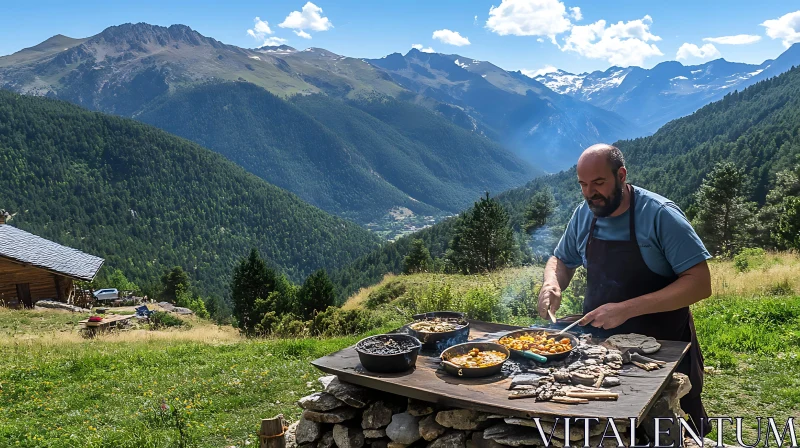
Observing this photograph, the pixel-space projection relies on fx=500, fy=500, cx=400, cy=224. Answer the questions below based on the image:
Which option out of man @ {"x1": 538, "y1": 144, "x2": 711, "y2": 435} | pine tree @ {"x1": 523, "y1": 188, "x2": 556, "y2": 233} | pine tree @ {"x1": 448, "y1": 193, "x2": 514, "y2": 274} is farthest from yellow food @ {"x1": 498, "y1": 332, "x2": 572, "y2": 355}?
pine tree @ {"x1": 523, "y1": 188, "x2": 556, "y2": 233}

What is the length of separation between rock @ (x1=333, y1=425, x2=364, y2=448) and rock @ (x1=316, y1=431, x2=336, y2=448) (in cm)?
14

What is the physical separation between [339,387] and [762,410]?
4722 mm

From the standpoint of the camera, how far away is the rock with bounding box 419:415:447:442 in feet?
12.8

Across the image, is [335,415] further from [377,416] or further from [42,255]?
[42,255]

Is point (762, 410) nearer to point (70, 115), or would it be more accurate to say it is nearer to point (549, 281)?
point (549, 281)

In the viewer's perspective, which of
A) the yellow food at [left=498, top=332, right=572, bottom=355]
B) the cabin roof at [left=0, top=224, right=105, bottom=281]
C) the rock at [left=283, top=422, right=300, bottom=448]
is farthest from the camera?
the cabin roof at [left=0, top=224, right=105, bottom=281]

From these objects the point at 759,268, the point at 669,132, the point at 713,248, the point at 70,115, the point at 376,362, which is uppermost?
the point at 70,115

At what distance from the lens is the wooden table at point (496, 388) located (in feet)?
10.2

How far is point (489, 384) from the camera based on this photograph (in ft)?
12.1

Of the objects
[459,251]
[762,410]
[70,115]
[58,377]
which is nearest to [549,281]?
[762,410]

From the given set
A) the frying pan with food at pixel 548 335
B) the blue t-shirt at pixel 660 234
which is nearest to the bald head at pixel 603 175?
the blue t-shirt at pixel 660 234

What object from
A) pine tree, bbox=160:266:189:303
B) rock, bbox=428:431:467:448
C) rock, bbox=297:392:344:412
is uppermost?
rock, bbox=297:392:344:412

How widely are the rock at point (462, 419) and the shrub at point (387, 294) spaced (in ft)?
51.7

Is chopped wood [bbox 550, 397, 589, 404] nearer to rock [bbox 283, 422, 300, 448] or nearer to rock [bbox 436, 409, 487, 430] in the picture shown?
rock [bbox 436, 409, 487, 430]
